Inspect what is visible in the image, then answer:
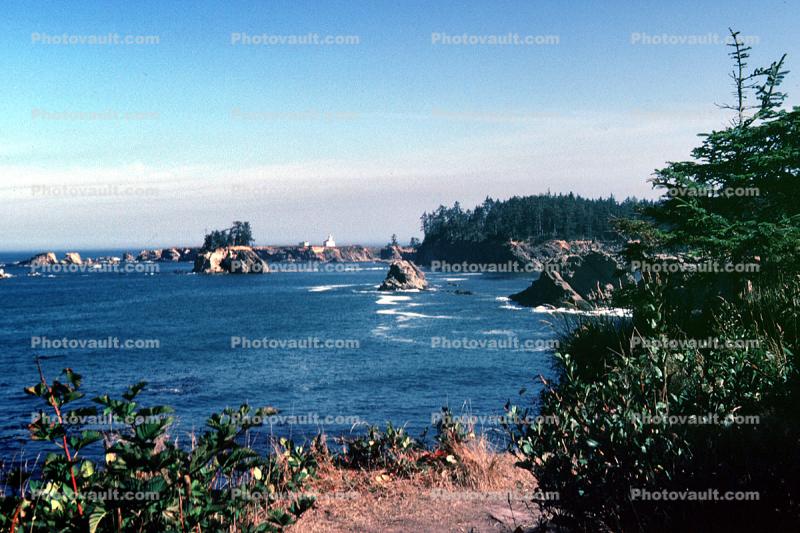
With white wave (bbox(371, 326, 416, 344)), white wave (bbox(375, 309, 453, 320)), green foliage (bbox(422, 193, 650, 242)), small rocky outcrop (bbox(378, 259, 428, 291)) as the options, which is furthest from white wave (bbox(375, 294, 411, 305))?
green foliage (bbox(422, 193, 650, 242))

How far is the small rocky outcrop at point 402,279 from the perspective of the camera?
104 m

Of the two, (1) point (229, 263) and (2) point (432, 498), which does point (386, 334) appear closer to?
(2) point (432, 498)

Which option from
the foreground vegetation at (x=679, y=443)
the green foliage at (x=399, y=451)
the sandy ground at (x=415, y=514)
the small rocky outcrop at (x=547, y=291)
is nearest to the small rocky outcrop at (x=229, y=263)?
the small rocky outcrop at (x=547, y=291)

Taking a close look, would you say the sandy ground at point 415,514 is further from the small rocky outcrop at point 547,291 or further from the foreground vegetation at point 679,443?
the small rocky outcrop at point 547,291

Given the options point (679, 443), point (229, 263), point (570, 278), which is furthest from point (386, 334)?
point (229, 263)

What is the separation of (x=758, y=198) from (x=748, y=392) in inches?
645

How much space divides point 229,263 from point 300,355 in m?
127

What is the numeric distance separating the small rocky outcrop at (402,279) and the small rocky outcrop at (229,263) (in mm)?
72623

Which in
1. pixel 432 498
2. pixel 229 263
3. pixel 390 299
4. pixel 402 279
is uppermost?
pixel 229 263

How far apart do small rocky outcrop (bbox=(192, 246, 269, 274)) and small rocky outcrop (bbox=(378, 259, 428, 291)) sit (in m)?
72.6

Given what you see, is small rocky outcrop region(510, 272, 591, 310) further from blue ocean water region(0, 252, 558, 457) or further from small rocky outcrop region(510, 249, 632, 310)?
blue ocean water region(0, 252, 558, 457)

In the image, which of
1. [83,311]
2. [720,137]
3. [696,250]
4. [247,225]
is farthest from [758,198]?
[247,225]

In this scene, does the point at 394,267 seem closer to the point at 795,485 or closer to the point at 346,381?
the point at 346,381

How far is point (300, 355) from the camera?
49.5m
